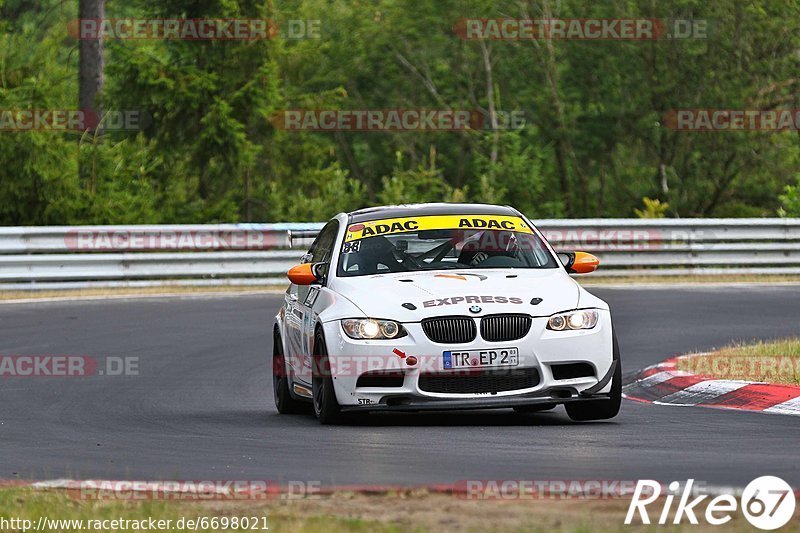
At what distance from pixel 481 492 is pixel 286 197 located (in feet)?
90.7

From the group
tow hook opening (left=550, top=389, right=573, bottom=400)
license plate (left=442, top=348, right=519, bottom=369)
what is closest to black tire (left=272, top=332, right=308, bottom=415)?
license plate (left=442, top=348, right=519, bottom=369)

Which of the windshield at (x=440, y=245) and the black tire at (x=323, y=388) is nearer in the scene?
the black tire at (x=323, y=388)

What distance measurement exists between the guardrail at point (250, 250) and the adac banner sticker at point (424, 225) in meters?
12.3

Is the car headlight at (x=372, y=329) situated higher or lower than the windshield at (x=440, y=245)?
lower

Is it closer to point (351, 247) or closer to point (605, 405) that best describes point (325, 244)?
point (351, 247)

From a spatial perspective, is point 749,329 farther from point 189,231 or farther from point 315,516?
point 315,516

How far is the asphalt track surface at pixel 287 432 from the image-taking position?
8.07m

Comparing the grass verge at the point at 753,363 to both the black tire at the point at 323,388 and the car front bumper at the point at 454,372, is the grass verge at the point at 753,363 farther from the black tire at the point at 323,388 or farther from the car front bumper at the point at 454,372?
the black tire at the point at 323,388

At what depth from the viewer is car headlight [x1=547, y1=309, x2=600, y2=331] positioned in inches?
414

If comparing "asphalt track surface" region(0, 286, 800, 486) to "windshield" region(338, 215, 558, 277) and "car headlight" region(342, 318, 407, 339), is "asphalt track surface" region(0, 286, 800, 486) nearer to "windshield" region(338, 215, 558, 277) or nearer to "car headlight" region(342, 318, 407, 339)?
"car headlight" region(342, 318, 407, 339)

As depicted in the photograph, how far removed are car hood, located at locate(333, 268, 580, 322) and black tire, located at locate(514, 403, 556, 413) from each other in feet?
2.07

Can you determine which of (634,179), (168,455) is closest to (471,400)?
(168,455)

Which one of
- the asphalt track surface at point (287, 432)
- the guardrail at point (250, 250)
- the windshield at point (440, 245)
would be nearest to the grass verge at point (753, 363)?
the asphalt track surface at point (287, 432)

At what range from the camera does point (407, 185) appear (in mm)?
35344
